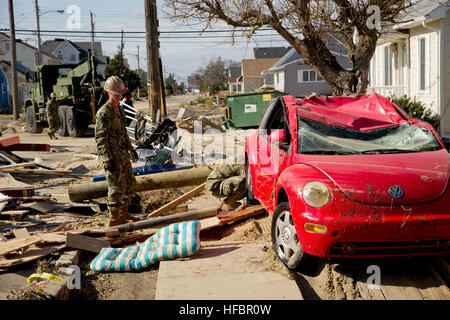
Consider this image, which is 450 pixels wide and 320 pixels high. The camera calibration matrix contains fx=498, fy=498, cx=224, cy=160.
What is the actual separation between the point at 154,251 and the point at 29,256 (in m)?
1.29

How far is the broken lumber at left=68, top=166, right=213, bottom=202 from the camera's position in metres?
8.40

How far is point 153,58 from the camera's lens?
14.0 meters

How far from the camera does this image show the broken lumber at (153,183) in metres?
8.40

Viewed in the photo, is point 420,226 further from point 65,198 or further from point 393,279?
point 65,198

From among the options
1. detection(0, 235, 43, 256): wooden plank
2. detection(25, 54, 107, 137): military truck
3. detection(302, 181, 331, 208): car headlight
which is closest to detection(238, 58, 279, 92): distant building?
detection(25, 54, 107, 137): military truck

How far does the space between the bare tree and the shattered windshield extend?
6768 millimetres

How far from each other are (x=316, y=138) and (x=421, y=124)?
1.27 metres

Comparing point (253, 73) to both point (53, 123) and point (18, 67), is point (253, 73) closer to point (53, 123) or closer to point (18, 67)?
point (18, 67)

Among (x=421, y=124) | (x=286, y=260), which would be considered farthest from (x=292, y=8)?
(x=286, y=260)

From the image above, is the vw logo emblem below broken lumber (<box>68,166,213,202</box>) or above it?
above

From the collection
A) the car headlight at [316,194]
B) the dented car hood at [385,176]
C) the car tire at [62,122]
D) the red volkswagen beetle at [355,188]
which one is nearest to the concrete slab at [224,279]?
the red volkswagen beetle at [355,188]

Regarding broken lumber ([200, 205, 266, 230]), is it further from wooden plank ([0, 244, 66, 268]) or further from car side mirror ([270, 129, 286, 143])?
wooden plank ([0, 244, 66, 268])

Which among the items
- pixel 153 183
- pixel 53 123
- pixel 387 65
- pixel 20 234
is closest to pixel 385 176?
pixel 20 234

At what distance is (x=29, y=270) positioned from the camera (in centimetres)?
505
